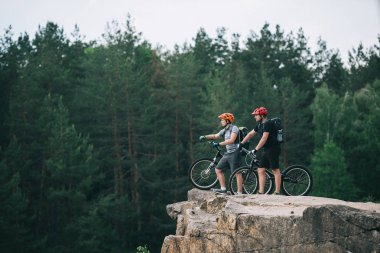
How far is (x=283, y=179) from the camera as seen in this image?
12.0 metres

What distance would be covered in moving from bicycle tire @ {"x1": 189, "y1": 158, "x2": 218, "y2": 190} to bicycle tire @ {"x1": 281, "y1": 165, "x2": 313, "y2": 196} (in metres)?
1.98

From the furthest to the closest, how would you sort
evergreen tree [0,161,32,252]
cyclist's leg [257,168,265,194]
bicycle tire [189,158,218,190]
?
evergreen tree [0,161,32,252] < bicycle tire [189,158,218,190] < cyclist's leg [257,168,265,194]

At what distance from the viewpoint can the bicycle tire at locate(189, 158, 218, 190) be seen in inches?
525

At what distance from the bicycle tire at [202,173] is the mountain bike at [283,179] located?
0.91 meters

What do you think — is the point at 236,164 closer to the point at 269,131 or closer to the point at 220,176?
the point at 220,176

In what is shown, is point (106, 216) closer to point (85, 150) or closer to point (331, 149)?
point (85, 150)

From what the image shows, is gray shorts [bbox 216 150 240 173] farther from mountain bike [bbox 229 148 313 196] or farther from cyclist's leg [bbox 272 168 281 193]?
cyclist's leg [bbox 272 168 281 193]

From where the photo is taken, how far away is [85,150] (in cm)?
3384

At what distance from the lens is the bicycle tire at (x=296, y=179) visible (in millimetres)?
12039

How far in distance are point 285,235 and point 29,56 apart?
102ft

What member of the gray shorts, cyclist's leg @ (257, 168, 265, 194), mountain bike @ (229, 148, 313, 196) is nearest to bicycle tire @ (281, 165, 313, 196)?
mountain bike @ (229, 148, 313, 196)

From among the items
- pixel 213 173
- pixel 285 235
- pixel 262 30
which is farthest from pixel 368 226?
pixel 262 30

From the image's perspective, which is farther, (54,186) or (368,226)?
(54,186)

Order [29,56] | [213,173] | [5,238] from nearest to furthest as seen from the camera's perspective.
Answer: [213,173], [5,238], [29,56]
